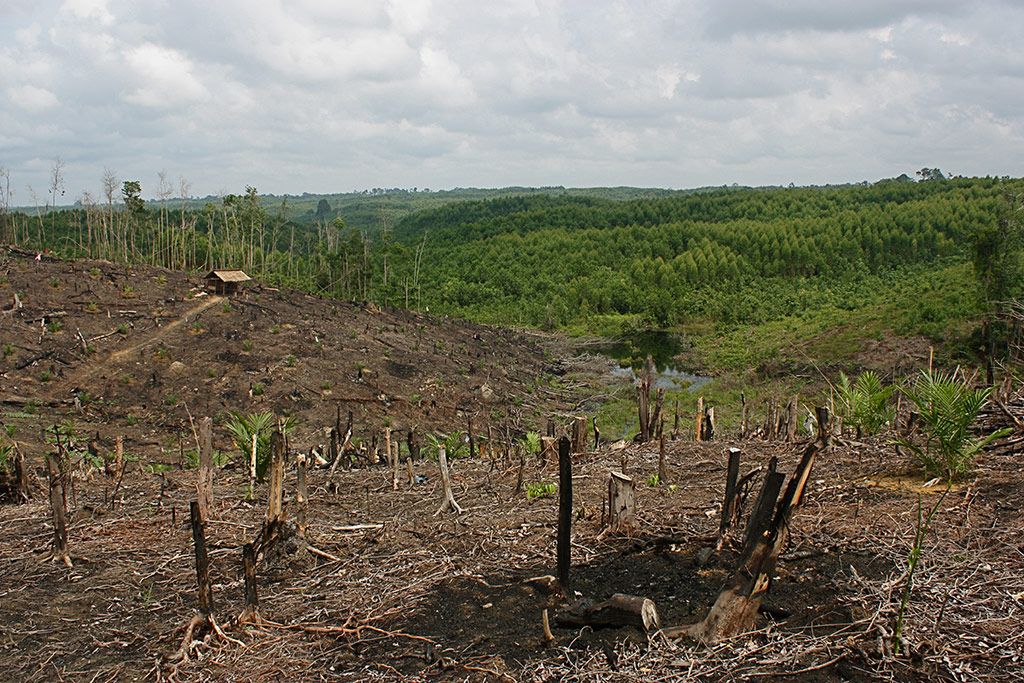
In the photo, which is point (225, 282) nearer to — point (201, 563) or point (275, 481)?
point (275, 481)

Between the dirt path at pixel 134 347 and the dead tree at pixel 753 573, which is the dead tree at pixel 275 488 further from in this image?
the dirt path at pixel 134 347

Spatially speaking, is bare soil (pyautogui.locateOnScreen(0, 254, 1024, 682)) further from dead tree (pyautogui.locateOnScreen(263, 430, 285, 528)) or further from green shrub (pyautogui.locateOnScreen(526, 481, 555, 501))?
dead tree (pyautogui.locateOnScreen(263, 430, 285, 528))

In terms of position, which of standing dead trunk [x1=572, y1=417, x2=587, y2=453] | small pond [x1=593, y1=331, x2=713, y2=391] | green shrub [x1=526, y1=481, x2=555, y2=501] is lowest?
small pond [x1=593, y1=331, x2=713, y2=391]

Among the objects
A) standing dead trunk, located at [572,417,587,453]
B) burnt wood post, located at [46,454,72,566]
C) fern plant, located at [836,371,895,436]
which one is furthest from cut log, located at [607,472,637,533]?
burnt wood post, located at [46,454,72,566]

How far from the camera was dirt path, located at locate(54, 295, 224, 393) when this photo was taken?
17.5m

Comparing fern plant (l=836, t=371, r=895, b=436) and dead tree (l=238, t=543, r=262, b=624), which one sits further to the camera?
fern plant (l=836, t=371, r=895, b=436)

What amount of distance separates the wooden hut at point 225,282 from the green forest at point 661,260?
35.5 feet

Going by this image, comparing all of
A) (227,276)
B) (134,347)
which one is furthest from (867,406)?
(227,276)

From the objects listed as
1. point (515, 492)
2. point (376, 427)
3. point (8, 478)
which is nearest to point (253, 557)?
point (515, 492)

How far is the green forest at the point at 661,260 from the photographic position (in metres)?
39.4

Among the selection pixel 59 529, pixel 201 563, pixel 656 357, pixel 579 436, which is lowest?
pixel 656 357

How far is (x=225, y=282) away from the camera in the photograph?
2467cm

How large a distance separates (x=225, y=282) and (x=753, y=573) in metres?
Answer: 24.1

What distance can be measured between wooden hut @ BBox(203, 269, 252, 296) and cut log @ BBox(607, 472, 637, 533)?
2237 cm
